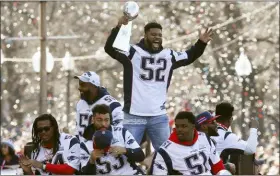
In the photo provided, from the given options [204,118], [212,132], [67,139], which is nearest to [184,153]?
[67,139]

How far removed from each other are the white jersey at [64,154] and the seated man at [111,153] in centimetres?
8

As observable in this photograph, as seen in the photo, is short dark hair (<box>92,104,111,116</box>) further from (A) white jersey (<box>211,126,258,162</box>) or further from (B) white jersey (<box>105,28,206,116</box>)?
(A) white jersey (<box>211,126,258,162</box>)

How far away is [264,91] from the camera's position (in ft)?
125

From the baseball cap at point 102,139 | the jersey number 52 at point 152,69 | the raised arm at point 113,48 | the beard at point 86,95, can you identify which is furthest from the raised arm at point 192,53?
the baseball cap at point 102,139

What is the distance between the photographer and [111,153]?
484 inches

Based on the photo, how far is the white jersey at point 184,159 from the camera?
40.1ft

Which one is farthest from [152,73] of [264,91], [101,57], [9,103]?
[9,103]

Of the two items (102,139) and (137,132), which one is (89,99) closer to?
(137,132)

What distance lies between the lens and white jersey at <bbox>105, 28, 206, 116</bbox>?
14.0 m

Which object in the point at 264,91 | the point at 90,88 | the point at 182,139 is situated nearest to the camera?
the point at 182,139

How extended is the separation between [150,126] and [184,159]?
1928mm

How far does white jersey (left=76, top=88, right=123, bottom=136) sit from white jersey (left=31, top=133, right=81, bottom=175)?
0.80 m

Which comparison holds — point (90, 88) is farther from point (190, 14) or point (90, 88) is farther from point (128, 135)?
point (190, 14)

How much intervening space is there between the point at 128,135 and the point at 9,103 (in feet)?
109
